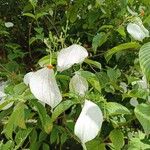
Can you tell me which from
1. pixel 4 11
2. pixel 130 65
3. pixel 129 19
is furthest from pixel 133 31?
pixel 4 11

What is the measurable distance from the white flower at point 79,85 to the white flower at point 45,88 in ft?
0.38

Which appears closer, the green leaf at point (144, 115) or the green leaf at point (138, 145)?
the green leaf at point (144, 115)

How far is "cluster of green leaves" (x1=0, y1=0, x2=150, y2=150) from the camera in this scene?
1.28m

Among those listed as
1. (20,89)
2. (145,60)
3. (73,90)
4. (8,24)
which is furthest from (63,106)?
(8,24)

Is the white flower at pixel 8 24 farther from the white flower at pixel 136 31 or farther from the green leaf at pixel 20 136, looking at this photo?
the white flower at pixel 136 31

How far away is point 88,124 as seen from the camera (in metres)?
1.05

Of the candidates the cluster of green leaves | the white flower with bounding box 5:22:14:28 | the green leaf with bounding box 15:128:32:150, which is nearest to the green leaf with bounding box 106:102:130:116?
the cluster of green leaves

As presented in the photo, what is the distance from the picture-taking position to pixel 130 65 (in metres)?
1.93

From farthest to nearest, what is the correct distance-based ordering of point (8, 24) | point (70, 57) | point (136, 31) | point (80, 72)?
1. point (8, 24)
2. point (136, 31)
3. point (80, 72)
4. point (70, 57)

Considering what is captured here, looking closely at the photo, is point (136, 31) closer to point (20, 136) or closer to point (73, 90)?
point (73, 90)

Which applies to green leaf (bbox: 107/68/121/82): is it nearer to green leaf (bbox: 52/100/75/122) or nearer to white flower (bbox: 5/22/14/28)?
green leaf (bbox: 52/100/75/122)

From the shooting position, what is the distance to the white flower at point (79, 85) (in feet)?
4.05

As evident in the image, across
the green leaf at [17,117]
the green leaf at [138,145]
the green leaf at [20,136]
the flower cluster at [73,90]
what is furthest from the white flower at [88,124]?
the green leaf at [20,136]

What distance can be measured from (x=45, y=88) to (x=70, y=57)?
108 mm
